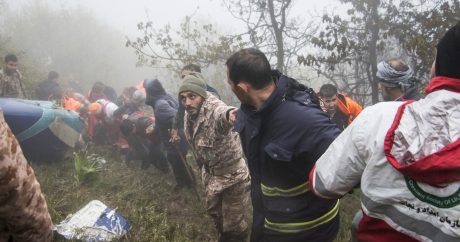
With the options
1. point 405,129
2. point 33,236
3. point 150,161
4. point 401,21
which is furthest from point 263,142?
point 401,21

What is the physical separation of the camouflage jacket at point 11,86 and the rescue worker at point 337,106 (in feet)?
25.1

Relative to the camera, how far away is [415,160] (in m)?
1.18

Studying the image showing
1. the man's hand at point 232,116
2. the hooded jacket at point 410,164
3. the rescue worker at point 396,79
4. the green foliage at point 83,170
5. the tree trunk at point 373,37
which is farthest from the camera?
the tree trunk at point 373,37

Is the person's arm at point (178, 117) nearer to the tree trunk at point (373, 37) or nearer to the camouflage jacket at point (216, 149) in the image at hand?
the camouflage jacket at point (216, 149)

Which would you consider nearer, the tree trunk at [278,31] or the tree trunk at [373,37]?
the tree trunk at [373,37]

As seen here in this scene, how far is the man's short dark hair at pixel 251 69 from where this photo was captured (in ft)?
7.70

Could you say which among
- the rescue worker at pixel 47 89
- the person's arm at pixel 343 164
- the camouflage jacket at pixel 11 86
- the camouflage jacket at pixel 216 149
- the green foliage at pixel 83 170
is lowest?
the green foliage at pixel 83 170

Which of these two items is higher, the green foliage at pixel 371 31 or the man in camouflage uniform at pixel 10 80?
the man in camouflage uniform at pixel 10 80

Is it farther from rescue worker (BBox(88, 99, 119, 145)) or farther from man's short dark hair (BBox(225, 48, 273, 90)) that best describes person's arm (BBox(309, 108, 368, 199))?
rescue worker (BBox(88, 99, 119, 145))

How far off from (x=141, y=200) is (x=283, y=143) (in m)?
3.49

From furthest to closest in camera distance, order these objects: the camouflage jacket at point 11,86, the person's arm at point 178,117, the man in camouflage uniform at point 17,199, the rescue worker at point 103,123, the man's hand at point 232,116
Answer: the camouflage jacket at point 11,86 < the rescue worker at point 103,123 < the person's arm at point 178,117 < the man's hand at point 232,116 < the man in camouflage uniform at point 17,199

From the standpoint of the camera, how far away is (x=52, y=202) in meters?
4.61

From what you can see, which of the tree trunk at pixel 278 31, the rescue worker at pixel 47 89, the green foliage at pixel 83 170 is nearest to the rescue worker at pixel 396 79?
the green foliage at pixel 83 170

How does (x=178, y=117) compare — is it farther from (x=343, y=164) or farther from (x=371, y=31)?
(x=371, y=31)
